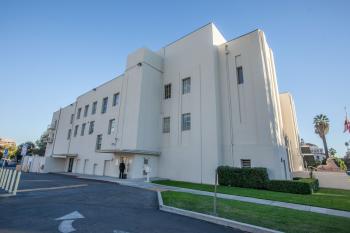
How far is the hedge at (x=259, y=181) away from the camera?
12.4m

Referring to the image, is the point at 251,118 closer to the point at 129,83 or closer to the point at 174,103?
the point at 174,103

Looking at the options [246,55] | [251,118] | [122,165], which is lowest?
[122,165]

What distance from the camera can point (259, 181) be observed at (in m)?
14.1

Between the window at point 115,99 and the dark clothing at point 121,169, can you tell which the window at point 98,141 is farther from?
the dark clothing at point 121,169

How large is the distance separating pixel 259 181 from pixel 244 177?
112 centimetres

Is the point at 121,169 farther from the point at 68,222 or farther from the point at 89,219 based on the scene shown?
the point at 68,222

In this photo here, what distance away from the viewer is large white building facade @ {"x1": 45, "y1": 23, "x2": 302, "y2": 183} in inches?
661

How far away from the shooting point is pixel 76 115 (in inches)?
1288

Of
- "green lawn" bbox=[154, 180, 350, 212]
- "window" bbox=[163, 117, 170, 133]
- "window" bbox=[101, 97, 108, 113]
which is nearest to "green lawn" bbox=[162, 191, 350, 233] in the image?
"green lawn" bbox=[154, 180, 350, 212]

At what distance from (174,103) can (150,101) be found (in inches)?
115

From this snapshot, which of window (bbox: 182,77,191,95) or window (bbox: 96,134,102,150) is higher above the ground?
window (bbox: 182,77,191,95)

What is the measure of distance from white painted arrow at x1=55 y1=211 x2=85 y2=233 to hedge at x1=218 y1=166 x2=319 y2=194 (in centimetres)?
1206

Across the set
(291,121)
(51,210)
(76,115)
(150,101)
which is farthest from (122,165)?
(291,121)

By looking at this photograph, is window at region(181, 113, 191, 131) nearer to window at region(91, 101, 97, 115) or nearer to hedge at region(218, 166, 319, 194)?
hedge at region(218, 166, 319, 194)
